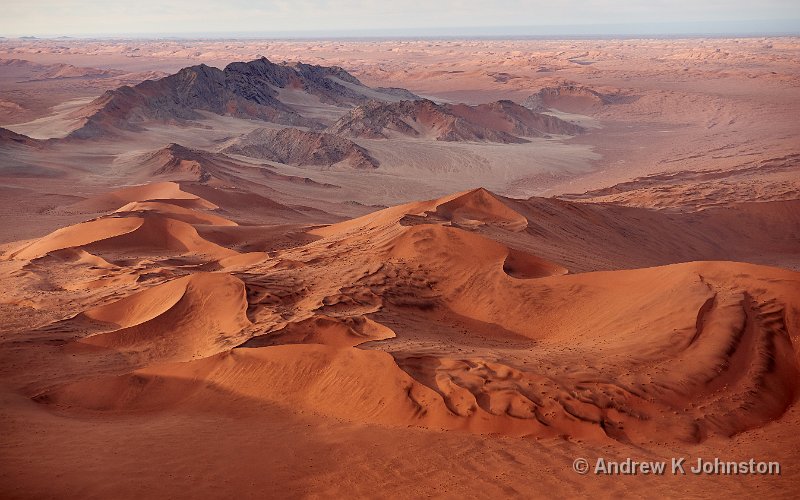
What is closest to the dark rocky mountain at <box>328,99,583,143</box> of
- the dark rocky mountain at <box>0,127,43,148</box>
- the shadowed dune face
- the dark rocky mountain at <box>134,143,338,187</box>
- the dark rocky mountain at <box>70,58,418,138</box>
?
the dark rocky mountain at <box>70,58,418,138</box>

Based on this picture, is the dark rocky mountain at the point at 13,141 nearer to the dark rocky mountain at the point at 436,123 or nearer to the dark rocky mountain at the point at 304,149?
the dark rocky mountain at the point at 304,149

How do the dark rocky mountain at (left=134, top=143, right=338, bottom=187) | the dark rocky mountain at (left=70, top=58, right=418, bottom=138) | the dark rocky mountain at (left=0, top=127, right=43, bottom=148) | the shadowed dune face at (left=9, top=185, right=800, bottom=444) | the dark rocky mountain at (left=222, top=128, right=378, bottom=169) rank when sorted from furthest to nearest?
the dark rocky mountain at (left=70, top=58, right=418, bottom=138) < the dark rocky mountain at (left=222, top=128, right=378, bottom=169) < the dark rocky mountain at (left=0, top=127, right=43, bottom=148) < the dark rocky mountain at (left=134, top=143, right=338, bottom=187) < the shadowed dune face at (left=9, top=185, right=800, bottom=444)

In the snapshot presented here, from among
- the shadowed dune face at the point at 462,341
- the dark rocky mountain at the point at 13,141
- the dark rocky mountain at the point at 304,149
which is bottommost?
the dark rocky mountain at the point at 304,149

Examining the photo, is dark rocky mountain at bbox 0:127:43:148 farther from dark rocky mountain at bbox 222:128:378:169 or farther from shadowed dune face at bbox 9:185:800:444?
shadowed dune face at bbox 9:185:800:444

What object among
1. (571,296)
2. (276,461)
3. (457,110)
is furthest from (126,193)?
(457,110)

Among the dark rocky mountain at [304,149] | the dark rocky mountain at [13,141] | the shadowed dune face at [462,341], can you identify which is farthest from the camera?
the dark rocky mountain at [304,149]

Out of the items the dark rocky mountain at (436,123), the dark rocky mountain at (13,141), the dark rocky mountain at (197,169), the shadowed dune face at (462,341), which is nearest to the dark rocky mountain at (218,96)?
the dark rocky mountain at (13,141)

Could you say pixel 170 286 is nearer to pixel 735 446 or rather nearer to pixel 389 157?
pixel 735 446
